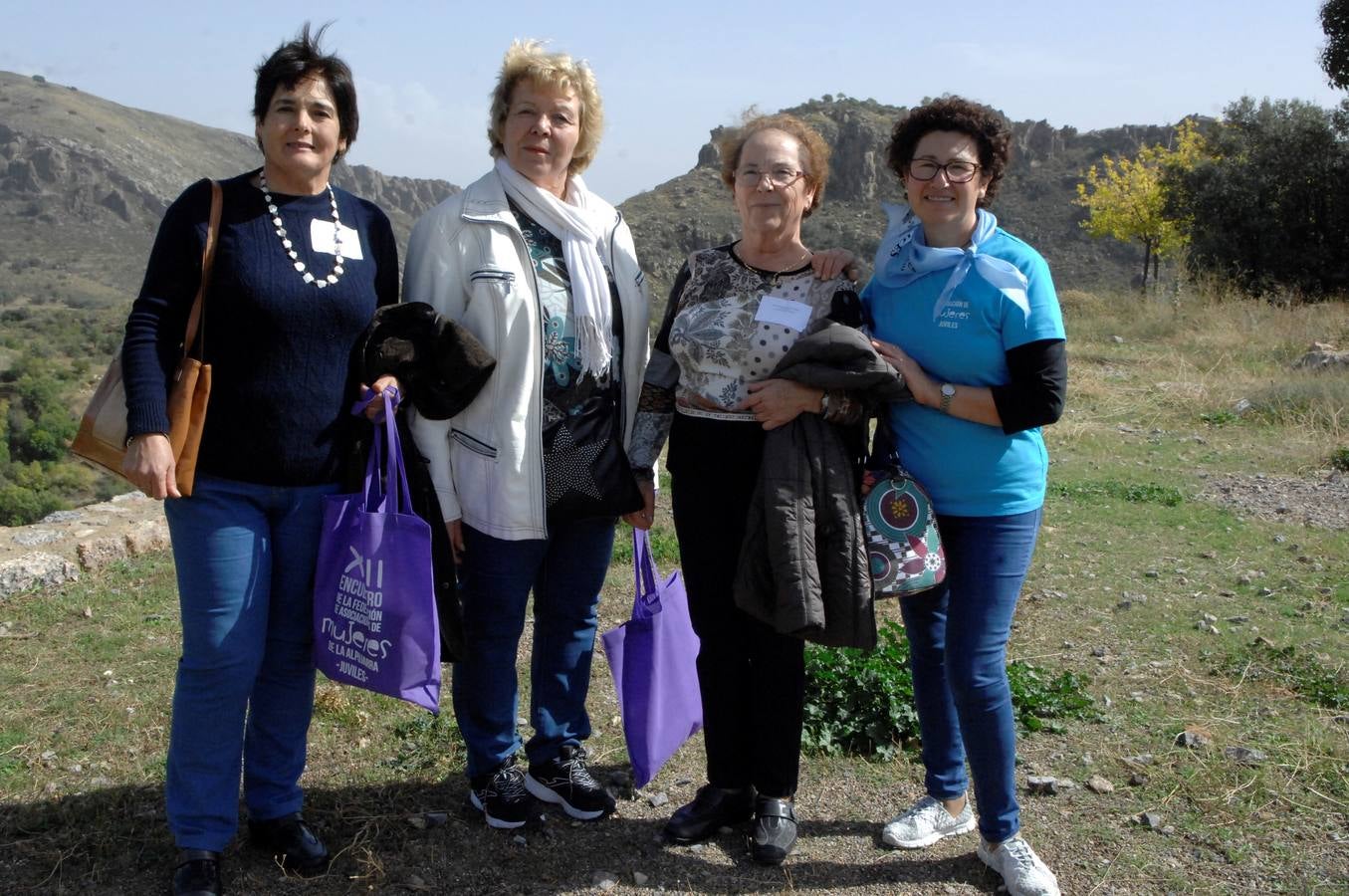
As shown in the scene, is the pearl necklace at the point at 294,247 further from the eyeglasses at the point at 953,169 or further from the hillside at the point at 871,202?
the hillside at the point at 871,202

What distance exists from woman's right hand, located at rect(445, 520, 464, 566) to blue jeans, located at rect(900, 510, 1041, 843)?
1.24 meters

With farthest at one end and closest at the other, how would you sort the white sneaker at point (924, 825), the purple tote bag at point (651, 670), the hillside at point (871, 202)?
the hillside at point (871, 202) < the purple tote bag at point (651, 670) < the white sneaker at point (924, 825)

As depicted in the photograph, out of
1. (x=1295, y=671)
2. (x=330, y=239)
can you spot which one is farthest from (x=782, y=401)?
(x=1295, y=671)

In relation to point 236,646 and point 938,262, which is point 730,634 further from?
point 236,646

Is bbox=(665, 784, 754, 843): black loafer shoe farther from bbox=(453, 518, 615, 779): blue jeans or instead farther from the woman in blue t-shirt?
the woman in blue t-shirt

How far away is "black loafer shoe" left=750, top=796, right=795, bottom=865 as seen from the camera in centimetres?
303

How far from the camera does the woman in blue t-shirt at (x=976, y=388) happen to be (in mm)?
2660

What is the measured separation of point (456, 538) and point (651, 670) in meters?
0.72

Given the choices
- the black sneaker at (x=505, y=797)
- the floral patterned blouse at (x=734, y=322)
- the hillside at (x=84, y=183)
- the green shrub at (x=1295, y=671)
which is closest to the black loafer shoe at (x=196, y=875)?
the black sneaker at (x=505, y=797)

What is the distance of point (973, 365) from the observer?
271cm

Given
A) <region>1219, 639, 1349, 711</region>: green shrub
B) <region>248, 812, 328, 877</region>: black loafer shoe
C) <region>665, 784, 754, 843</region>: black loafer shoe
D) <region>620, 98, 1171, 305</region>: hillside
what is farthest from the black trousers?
<region>620, 98, 1171, 305</region>: hillside

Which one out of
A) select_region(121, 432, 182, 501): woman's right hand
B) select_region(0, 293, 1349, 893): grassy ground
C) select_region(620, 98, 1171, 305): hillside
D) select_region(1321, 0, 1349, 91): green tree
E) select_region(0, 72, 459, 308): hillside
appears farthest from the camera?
select_region(0, 72, 459, 308): hillside

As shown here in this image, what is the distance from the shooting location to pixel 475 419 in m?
2.93

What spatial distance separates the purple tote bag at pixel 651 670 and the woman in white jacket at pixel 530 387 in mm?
153
